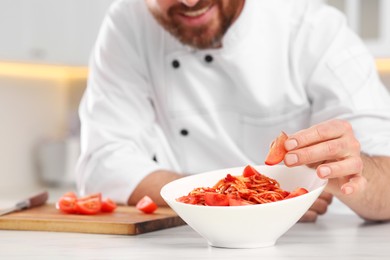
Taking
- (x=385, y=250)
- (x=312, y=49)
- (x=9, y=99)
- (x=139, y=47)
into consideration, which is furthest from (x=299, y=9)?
(x=9, y=99)

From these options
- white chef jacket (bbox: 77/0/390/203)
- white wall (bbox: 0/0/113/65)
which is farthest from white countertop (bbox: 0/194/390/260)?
white wall (bbox: 0/0/113/65)

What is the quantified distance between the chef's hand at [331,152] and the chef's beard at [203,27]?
0.67 meters

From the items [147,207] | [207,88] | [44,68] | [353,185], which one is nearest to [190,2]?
[207,88]

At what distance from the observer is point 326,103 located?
1954 millimetres

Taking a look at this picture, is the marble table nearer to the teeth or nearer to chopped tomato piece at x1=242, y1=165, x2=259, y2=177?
chopped tomato piece at x1=242, y1=165, x2=259, y2=177

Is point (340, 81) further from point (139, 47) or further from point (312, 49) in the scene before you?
point (139, 47)

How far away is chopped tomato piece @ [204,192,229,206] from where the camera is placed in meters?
1.20

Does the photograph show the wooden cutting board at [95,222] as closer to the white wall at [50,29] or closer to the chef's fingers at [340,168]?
the chef's fingers at [340,168]

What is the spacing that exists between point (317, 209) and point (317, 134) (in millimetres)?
474

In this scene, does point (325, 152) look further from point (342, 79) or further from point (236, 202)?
point (342, 79)

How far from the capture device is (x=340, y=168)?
4.16ft

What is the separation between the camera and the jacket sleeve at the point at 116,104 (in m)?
2.05

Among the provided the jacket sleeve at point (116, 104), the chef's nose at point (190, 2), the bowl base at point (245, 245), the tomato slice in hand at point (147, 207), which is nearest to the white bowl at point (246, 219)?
the bowl base at point (245, 245)

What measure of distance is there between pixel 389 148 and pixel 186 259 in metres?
0.71
